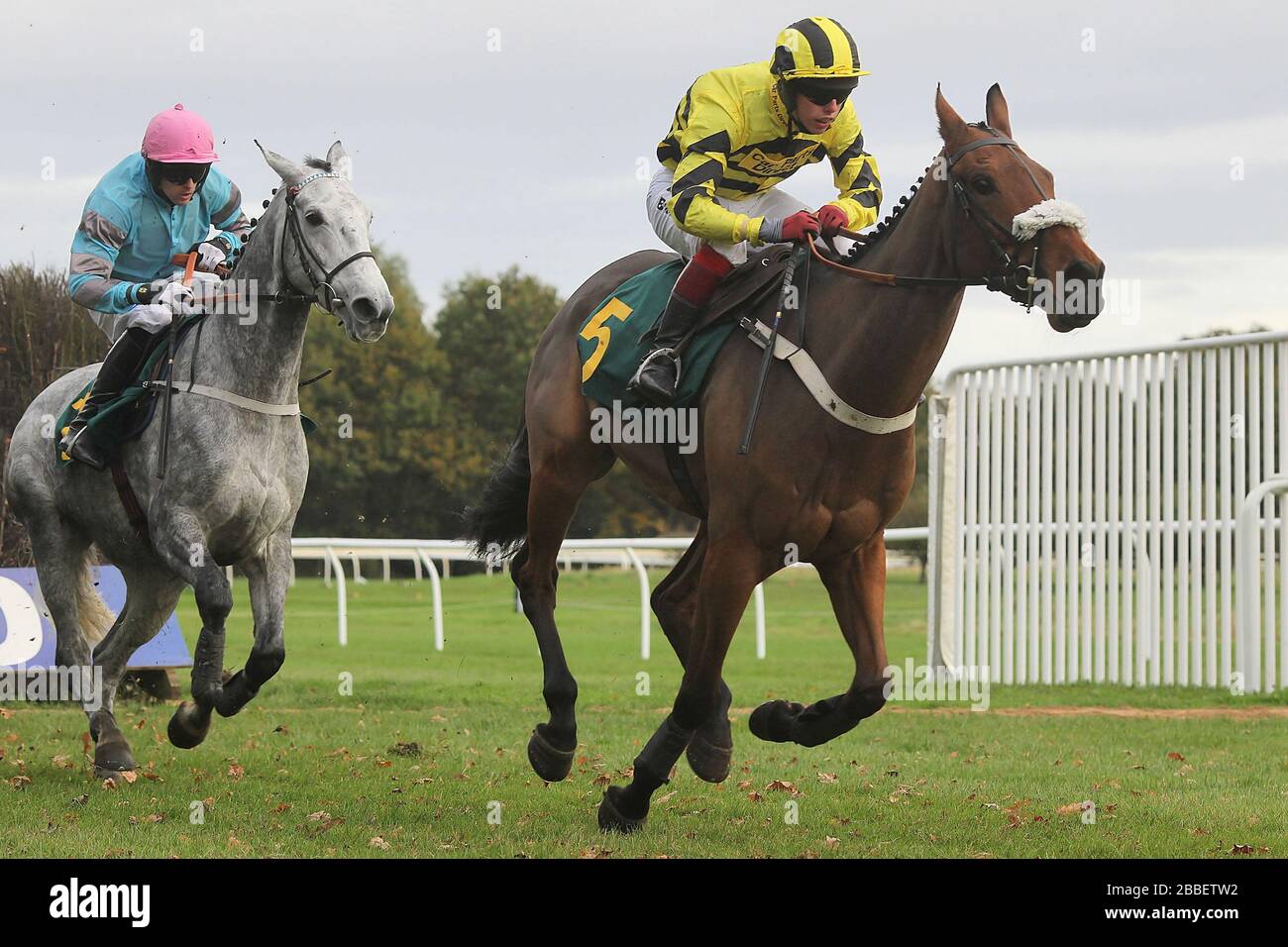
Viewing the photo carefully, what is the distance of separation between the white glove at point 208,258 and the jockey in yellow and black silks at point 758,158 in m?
2.21

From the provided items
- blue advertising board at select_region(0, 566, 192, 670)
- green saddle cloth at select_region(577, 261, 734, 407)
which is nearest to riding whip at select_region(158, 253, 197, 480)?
green saddle cloth at select_region(577, 261, 734, 407)

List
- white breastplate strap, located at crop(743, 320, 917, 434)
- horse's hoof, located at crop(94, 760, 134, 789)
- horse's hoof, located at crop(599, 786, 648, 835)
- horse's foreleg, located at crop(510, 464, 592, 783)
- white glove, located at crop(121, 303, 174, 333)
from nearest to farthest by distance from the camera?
white breastplate strap, located at crop(743, 320, 917, 434) → horse's hoof, located at crop(599, 786, 648, 835) → horse's foreleg, located at crop(510, 464, 592, 783) → white glove, located at crop(121, 303, 174, 333) → horse's hoof, located at crop(94, 760, 134, 789)

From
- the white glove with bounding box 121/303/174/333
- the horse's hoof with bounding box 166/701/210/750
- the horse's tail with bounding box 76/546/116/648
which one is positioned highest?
the white glove with bounding box 121/303/174/333

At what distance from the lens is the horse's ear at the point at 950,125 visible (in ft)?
16.0

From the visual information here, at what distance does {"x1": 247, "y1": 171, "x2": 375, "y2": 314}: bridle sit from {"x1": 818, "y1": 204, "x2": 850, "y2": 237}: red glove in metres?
1.67

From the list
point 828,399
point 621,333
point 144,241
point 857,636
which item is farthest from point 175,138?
point 857,636

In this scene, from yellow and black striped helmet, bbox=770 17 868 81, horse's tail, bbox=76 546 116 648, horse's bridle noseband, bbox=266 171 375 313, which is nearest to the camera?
yellow and black striped helmet, bbox=770 17 868 81

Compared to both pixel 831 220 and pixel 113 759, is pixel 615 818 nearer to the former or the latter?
pixel 831 220

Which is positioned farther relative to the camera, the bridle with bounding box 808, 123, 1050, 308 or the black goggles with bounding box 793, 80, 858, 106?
the black goggles with bounding box 793, 80, 858, 106

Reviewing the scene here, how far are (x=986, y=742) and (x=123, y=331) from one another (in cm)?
496

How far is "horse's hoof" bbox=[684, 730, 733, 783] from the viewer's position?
5.60m

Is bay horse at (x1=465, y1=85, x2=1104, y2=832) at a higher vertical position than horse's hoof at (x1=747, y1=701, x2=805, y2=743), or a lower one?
higher

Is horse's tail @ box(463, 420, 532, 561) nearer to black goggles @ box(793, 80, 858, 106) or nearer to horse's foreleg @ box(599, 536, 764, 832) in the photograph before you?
horse's foreleg @ box(599, 536, 764, 832)

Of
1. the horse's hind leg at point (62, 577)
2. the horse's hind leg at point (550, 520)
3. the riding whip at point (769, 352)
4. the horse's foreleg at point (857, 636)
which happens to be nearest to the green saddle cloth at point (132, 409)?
the horse's hind leg at point (62, 577)
